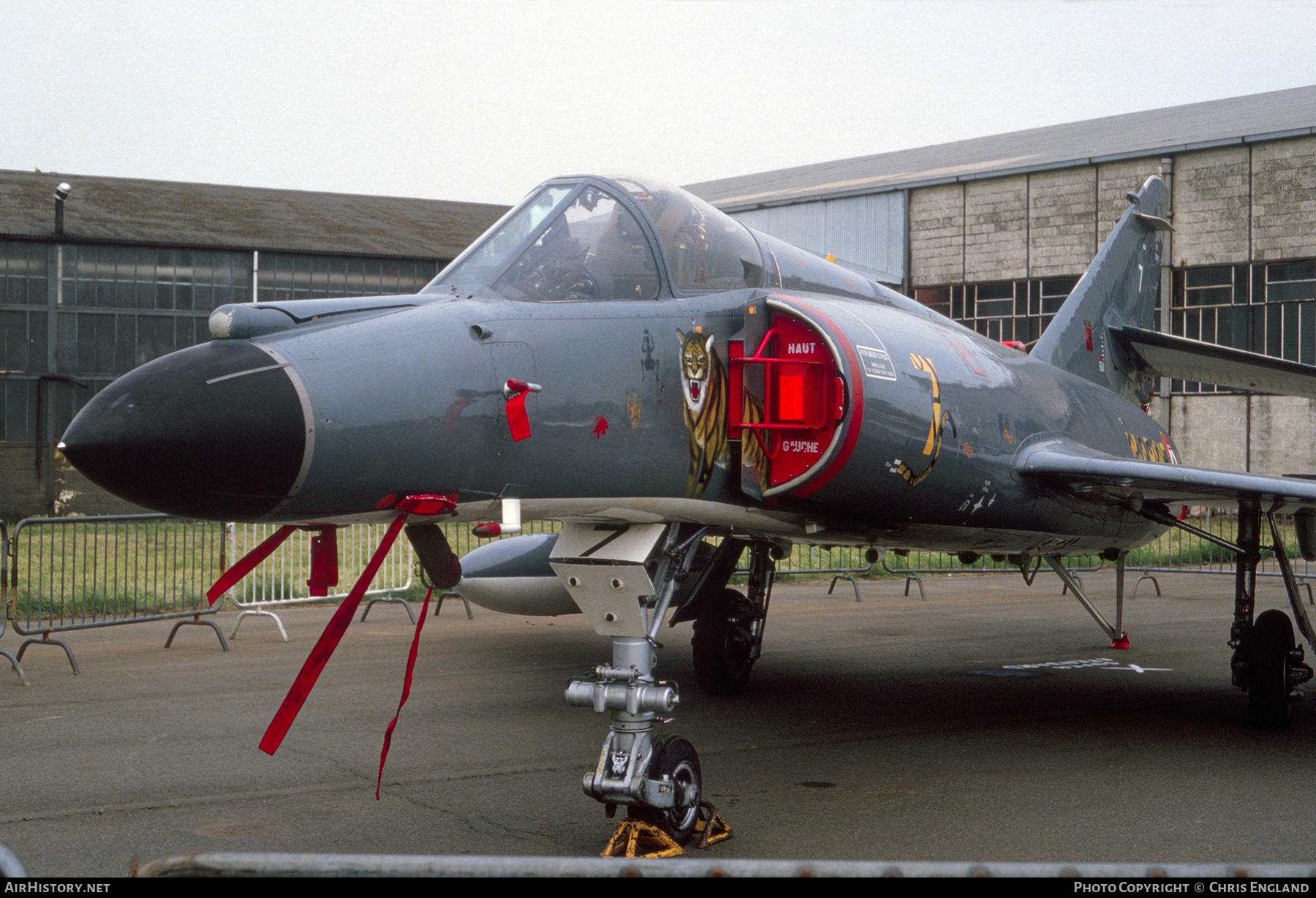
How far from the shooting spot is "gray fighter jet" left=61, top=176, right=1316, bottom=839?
3875 millimetres

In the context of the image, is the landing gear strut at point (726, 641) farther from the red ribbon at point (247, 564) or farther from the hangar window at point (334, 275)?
the hangar window at point (334, 275)

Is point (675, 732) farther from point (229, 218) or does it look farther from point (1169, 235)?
point (229, 218)

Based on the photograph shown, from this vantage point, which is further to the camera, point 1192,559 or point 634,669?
point 1192,559

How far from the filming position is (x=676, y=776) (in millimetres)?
4793

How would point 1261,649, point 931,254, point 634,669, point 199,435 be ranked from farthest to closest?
point 931,254
point 1261,649
point 634,669
point 199,435

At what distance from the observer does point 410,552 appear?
14.4m

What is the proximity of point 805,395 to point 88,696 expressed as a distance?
581 cm

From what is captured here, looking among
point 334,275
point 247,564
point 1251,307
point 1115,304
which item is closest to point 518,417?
point 247,564

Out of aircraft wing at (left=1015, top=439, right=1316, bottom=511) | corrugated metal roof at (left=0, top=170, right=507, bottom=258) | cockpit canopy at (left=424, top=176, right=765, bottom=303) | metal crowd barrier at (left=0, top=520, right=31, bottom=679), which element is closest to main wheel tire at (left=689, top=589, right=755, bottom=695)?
aircraft wing at (left=1015, top=439, right=1316, bottom=511)

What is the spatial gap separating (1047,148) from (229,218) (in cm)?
2468

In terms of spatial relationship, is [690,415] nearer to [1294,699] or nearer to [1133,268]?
[1294,699]

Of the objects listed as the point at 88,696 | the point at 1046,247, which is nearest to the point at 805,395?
the point at 88,696

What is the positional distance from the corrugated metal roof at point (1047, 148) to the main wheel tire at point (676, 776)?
28.5 m

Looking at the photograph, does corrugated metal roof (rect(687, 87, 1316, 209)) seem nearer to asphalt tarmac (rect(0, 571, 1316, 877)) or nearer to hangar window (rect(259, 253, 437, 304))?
hangar window (rect(259, 253, 437, 304))
